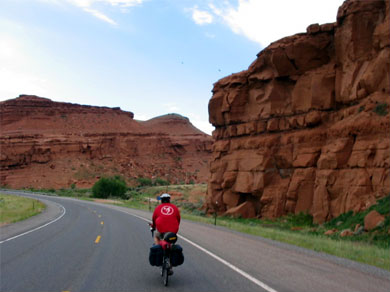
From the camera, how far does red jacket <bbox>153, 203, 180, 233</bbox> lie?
26.6 feet

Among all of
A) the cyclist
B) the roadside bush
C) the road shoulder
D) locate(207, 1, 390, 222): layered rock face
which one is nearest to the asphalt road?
the cyclist

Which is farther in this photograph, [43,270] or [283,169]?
[283,169]

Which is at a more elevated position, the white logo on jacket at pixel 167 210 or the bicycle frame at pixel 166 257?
the white logo on jacket at pixel 167 210

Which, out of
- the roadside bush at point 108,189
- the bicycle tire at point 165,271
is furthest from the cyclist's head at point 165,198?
the roadside bush at point 108,189

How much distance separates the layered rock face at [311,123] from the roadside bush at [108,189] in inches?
1550

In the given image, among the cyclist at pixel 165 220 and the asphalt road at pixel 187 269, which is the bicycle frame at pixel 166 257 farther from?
the cyclist at pixel 165 220

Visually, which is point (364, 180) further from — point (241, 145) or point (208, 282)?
point (208, 282)

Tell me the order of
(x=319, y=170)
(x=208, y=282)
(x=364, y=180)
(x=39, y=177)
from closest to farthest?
(x=208, y=282)
(x=364, y=180)
(x=319, y=170)
(x=39, y=177)

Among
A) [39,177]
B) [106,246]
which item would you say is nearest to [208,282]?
[106,246]

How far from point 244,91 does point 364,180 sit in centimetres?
1538

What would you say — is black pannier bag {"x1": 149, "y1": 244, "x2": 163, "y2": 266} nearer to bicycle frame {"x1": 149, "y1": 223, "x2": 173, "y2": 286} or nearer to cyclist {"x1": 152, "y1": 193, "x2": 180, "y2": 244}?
bicycle frame {"x1": 149, "y1": 223, "x2": 173, "y2": 286}

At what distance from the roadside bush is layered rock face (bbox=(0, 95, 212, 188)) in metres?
17.1

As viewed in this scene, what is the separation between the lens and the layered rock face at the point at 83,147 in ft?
306

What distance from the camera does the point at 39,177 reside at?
9125cm
